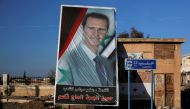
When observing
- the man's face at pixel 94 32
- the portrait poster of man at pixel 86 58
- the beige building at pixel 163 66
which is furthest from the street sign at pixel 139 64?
the beige building at pixel 163 66

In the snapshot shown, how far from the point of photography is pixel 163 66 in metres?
29.7

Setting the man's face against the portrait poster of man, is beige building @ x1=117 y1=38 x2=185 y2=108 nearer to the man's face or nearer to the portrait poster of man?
the man's face

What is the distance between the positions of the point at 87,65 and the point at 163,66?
6.61m

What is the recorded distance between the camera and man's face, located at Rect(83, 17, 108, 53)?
2636 cm

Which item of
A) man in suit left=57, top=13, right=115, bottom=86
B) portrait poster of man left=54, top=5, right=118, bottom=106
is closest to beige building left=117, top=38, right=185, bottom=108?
portrait poster of man left=54, top=5, right=118, bottom=106

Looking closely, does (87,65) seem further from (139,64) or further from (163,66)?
(163,66)

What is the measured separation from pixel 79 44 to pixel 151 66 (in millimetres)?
6220

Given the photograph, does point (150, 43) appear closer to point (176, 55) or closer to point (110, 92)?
point (176, 55)

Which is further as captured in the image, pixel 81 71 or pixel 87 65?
pixel 87 65

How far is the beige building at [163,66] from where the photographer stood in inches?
1150

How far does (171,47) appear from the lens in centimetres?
2986

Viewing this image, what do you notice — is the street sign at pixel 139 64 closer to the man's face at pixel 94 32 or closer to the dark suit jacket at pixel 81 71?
the dark suit jacket at pixel 81 71

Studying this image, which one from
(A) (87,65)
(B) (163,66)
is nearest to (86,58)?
(A) (87,65)

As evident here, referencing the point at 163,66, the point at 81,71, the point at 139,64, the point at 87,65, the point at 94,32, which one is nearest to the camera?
the point at 139,64
